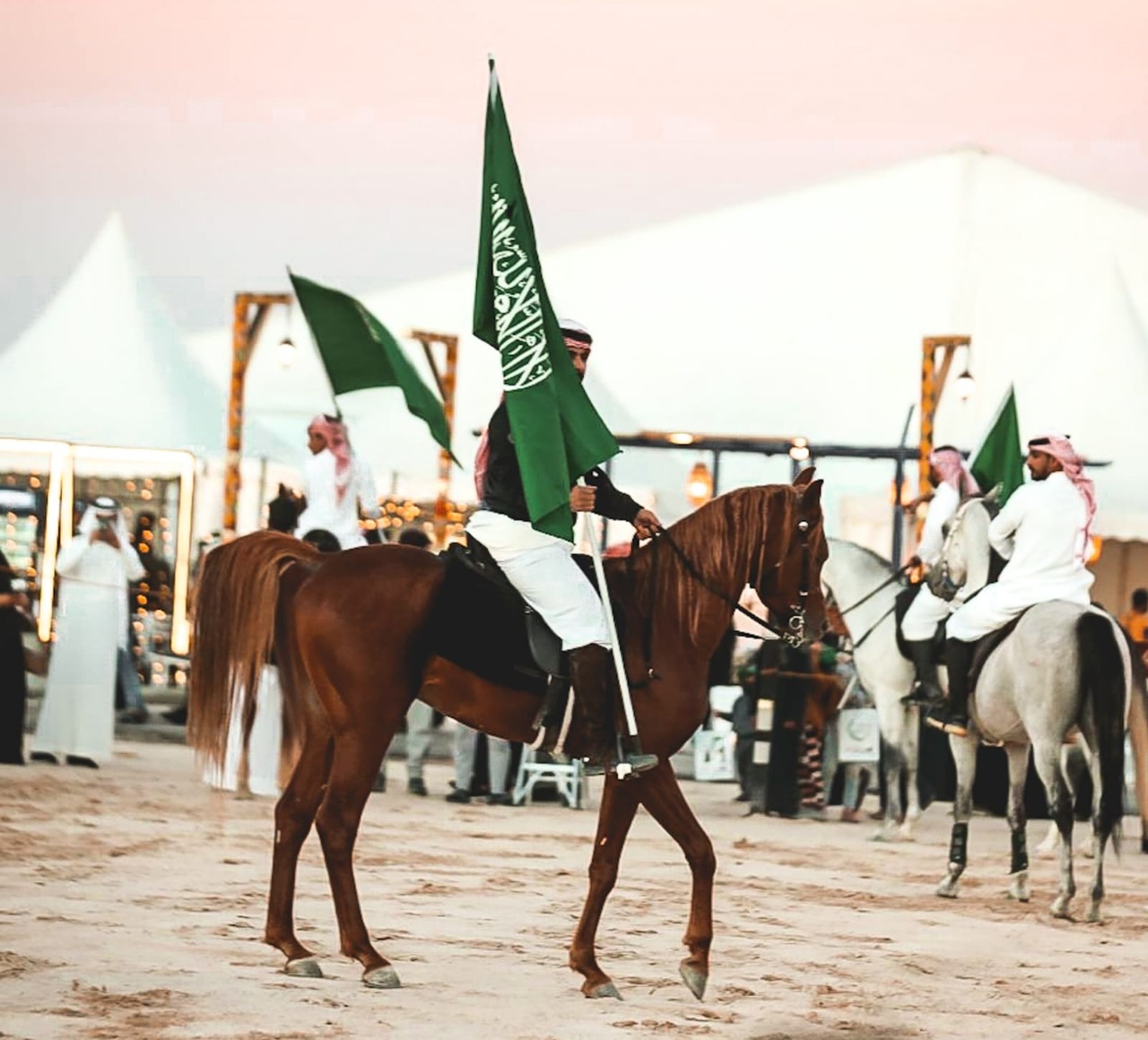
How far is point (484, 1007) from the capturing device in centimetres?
727

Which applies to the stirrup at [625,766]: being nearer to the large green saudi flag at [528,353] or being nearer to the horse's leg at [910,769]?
the large green saudi flag at [528,353]

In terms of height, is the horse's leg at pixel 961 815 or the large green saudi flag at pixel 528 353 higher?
the large green saudi flag at pixel 528 353

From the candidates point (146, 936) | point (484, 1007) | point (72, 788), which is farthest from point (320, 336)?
point (484, 1007)

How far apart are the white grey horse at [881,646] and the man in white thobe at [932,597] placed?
614mm

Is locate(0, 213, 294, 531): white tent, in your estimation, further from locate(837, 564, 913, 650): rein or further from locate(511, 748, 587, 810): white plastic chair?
locate(837, 564, 913, 650): rein

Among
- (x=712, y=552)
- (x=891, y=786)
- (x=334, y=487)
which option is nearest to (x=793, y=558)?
(x=712, y=552)

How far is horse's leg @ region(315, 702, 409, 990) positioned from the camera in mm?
7734

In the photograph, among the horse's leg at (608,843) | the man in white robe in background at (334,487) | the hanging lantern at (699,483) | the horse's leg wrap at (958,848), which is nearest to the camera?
the horse's leg at (608,843)

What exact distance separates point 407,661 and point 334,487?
7.56 meters

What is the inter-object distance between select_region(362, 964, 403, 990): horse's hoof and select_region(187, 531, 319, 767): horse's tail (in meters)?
1.44

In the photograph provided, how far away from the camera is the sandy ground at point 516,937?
23.4 feet

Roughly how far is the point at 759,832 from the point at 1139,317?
48.5ft

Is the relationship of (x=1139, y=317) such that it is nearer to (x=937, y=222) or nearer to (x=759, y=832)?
(x=937, y=222)

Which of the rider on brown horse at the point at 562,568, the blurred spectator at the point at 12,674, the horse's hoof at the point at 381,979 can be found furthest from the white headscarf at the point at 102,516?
the horse's hoof at the point at 381,979
